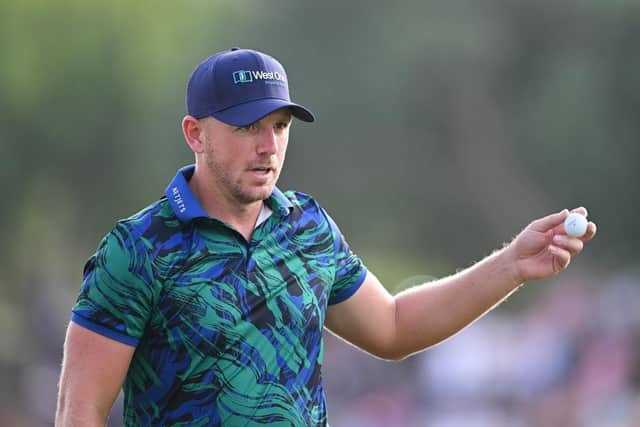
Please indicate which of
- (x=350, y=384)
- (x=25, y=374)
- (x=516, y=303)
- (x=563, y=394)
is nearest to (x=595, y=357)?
(x=563, y=394)

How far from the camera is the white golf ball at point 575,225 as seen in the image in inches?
145

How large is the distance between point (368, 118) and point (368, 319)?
1736cm

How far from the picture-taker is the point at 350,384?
480 inches

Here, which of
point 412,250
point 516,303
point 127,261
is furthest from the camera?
point 412,250

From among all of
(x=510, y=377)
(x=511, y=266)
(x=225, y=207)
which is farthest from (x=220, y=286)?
(x=510, y=377)

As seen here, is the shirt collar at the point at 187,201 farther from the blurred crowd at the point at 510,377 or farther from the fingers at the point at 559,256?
the blurred crowd at the point at 510,377

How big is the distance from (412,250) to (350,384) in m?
7.83

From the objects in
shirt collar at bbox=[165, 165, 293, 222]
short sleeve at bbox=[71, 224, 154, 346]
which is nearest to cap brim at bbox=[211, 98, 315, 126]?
shirt collar at bbox=[165, 165, 293, 222]

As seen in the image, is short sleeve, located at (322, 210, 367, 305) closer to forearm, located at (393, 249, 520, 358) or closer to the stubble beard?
forearm, located at (393, 249, 520, 358)

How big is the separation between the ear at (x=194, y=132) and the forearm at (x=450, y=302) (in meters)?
0.91

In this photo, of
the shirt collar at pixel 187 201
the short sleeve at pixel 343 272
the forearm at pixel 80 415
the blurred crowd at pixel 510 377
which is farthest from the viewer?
the blurred crowd at pixel 510 377

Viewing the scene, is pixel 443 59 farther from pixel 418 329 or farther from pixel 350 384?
pixel 418 329

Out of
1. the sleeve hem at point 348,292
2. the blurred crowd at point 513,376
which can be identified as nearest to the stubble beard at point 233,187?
the sleeve hem at point 348,292

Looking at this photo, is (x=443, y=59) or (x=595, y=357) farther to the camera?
(x=443, y=59)
